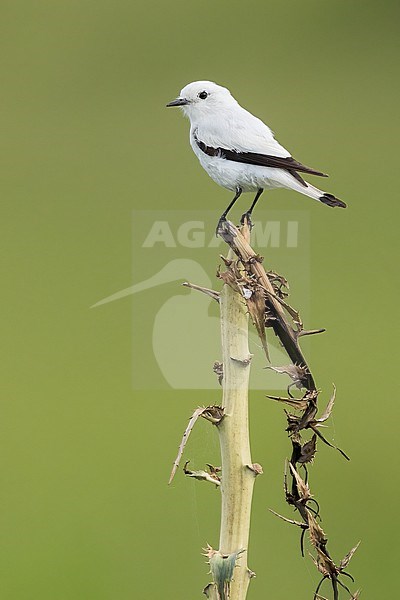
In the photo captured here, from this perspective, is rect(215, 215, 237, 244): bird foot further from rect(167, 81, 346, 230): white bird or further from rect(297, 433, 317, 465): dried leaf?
rect(297, 433, 317, 465): dried leaf

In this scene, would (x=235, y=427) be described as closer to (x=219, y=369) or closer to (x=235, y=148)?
(x=219, y=369)

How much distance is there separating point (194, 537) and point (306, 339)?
8.5 inches

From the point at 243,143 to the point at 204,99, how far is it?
0.05 m

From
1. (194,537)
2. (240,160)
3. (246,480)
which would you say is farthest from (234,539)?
(240,160)

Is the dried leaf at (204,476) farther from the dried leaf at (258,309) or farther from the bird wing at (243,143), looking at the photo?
the bird wing at (243,143)

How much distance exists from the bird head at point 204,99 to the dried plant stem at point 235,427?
0.52 feet

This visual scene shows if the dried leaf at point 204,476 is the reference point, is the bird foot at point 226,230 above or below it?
above

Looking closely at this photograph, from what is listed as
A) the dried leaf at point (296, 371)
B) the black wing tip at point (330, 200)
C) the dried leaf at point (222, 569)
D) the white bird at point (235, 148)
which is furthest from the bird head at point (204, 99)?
the dried leaf at point (222, 569)

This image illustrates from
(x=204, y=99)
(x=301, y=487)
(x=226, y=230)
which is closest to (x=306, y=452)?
(x=301, y=487)

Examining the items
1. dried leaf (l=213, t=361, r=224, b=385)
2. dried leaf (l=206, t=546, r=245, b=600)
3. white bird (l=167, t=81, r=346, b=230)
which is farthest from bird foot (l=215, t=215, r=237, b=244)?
dried leaf (l=206, t=546, r=245, b=600)

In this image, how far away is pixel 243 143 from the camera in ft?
2.06

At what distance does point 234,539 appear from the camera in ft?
1.90

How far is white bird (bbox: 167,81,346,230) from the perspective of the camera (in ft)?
2.03

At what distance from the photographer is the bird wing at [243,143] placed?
2.03 ft
